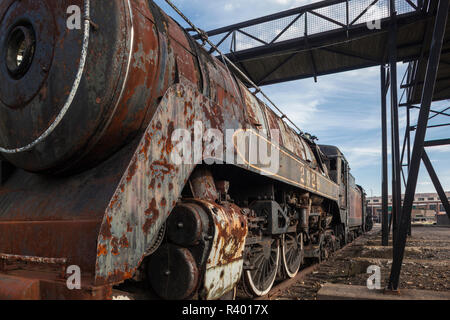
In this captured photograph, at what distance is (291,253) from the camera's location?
6.10 meters

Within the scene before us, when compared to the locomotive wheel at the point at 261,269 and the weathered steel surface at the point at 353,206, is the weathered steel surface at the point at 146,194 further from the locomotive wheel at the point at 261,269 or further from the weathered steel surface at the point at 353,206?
the weathered steel surface at the point at 353,206

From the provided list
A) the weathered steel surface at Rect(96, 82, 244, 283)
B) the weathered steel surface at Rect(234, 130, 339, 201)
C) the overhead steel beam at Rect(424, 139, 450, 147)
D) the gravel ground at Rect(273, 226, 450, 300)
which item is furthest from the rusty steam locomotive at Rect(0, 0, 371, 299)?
the overhead steel beam at Rect(424, 139, 450, 147)

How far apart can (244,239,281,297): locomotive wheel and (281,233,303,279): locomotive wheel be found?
1.18 feet

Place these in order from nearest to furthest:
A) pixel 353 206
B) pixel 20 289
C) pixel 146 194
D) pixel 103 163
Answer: pixel 20 289 < pixel 146 194 < pixel 103 163 < pixel 353 206

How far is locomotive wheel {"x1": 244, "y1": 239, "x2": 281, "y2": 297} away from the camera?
4.21m

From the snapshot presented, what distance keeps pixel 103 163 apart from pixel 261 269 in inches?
113

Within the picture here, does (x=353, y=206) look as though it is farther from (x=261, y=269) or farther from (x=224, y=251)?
(x=224, y=251)

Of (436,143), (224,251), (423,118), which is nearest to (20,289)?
(224,251)

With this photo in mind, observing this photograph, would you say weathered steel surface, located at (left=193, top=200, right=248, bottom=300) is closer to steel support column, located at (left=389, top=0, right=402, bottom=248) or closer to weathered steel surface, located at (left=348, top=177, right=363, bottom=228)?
steel support column, located at (left=389, top=0, right=402, bottom=248)

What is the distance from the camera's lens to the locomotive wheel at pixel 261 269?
421 centimetres

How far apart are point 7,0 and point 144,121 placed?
1.67 metres

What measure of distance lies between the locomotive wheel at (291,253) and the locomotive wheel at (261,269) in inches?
14.1
